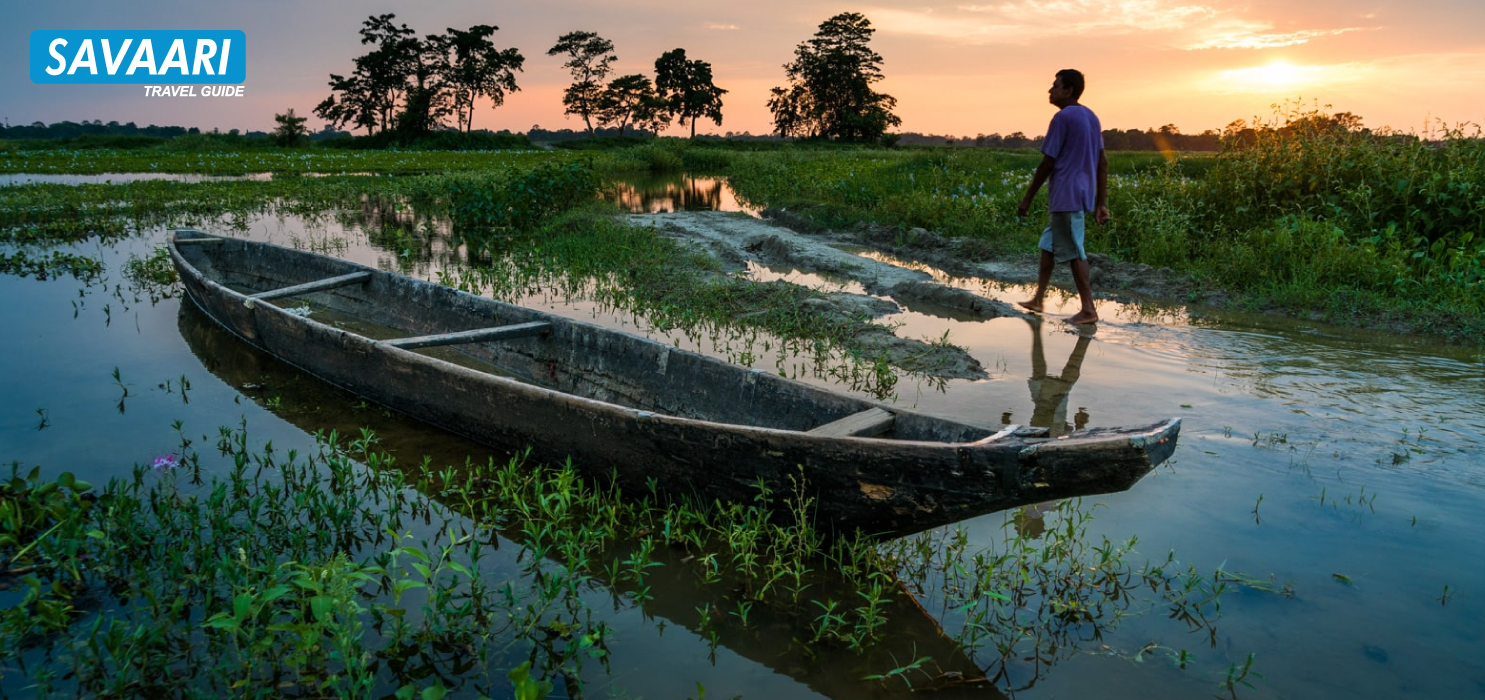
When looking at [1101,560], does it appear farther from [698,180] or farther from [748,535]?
[698,180]

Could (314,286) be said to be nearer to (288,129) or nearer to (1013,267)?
(1013,267)

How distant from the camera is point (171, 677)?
2473 millimetres

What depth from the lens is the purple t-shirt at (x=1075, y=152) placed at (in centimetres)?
646

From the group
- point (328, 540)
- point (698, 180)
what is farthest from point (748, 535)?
point (698, 180)

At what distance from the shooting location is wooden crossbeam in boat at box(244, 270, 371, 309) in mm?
6066

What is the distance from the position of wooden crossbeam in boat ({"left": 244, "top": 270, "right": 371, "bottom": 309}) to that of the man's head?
19.0ft

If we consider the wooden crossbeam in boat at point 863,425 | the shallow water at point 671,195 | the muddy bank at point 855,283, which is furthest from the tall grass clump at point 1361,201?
the shallow water at point 671,195

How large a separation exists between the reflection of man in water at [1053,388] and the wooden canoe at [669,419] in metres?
1.57

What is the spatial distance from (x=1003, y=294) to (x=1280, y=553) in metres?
Answer: 5.09

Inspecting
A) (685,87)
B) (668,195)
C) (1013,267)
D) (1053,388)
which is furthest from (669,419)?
(685,87)

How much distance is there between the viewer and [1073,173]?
256 inches

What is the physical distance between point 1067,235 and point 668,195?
48.9 ft

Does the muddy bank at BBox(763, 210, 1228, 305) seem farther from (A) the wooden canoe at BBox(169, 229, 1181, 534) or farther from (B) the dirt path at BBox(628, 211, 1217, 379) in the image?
(A) the wooden canoe at BBox(169, 229, 1181, 534)

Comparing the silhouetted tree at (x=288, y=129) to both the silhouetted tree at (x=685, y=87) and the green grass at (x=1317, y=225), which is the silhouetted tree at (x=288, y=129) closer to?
the silhouetted tree at (x=685, y=87)
